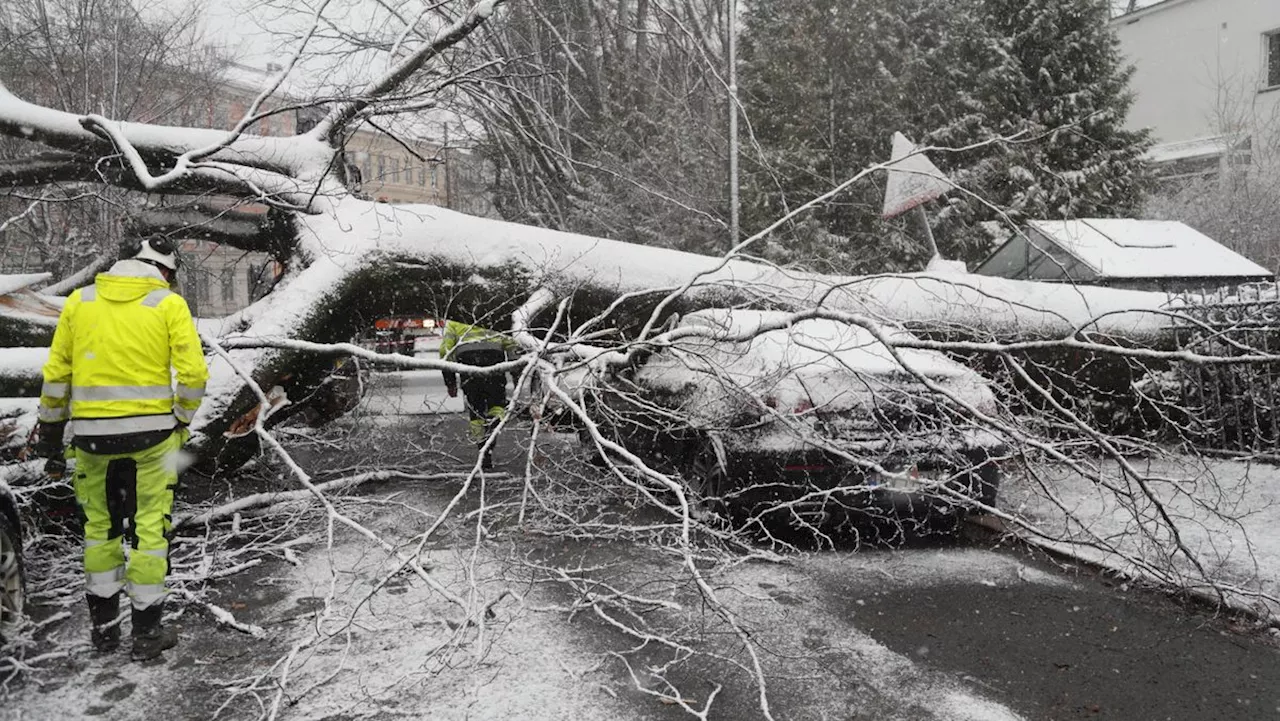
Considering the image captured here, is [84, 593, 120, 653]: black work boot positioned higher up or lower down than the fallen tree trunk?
lower down

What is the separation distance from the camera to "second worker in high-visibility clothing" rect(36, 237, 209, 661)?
13.1ft

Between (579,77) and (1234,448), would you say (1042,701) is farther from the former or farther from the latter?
(579,77)

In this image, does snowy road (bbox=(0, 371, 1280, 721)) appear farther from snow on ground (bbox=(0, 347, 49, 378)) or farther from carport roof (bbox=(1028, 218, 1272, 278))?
carport roof (bbox=(1028, 218, 1272, 278))

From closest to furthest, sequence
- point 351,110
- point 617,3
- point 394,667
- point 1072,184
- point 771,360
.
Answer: point 394,667 → point 771,360 → point 351,110 → point 1072,184 → point 617,3

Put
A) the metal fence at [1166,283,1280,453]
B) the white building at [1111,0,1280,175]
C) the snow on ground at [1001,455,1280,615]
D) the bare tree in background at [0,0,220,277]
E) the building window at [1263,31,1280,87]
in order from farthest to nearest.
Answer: the building window at [1263,31,1280,87] < the white building at [1111,0,1280,175] < the bare tree in background at [0,0,220,277] < the metal fence at [1166,283,1280,453] < the snow on ground at [1001,455,1280,615]

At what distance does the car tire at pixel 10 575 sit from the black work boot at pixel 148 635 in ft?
1.53

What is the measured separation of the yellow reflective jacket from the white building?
72.1 feet

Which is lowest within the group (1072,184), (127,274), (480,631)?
(480,631)

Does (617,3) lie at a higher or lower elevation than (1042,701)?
higher

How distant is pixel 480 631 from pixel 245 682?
1.05m

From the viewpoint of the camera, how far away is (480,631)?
11.7 feet

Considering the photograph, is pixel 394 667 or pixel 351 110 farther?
pixel 351 110

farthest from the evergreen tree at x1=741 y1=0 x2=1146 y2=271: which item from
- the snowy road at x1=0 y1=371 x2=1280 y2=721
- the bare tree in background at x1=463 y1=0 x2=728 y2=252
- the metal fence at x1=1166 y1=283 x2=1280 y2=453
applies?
the snowy road at x1=0 y1=371 x2=1280 y2=721

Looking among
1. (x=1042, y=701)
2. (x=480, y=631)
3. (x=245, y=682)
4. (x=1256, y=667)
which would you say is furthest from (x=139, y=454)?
(x=1256, y=667)
